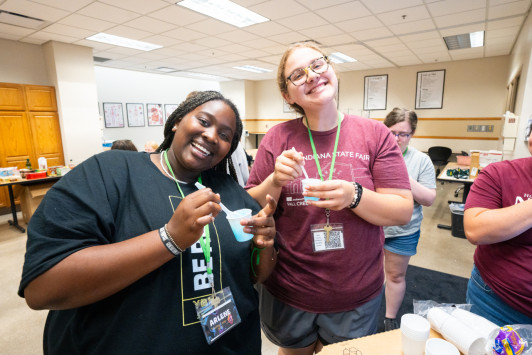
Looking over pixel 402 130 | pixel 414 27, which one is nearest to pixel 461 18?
pixel 414 27

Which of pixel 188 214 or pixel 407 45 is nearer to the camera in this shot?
pixel 188 214

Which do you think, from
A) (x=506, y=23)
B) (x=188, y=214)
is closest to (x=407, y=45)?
(x=506, y=23)

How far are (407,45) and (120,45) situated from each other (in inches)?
223

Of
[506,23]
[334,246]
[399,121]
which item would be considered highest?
[506,23]

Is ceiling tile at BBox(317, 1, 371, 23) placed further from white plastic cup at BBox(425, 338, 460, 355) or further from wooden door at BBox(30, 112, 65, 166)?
wooden door at BBox(30, 112, 65, 166)

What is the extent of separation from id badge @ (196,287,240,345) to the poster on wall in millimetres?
8673

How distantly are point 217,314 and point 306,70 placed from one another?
0.93m

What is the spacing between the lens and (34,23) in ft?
13.8

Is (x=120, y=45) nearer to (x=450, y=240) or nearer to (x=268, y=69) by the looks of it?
(x=268, y=69)

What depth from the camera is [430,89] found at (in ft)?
25.0

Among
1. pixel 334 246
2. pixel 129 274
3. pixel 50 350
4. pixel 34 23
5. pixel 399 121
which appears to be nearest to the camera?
pixel 129 274

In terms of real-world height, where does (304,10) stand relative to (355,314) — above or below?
above

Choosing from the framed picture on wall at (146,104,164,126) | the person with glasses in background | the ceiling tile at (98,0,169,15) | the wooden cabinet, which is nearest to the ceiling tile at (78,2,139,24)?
the ceiling tile at (98,0,169,15)

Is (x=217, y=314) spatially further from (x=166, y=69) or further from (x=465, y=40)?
(x=166, y=69)
